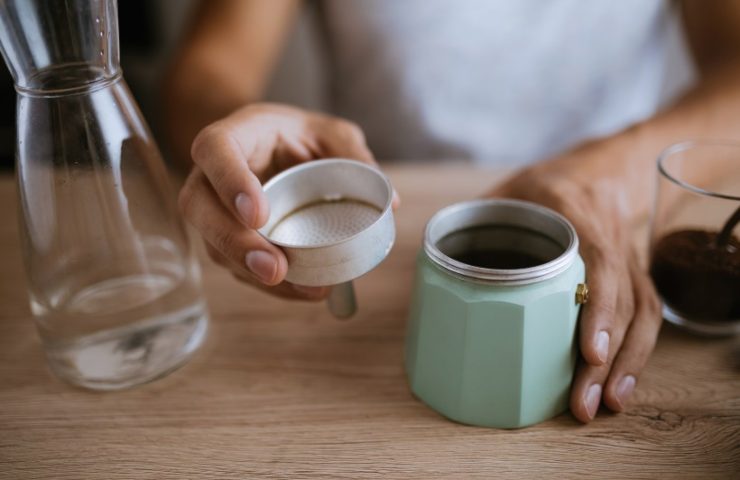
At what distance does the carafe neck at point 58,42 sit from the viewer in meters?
0.49

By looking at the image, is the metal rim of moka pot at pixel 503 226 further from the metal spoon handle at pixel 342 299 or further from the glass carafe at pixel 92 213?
the glass carafe at pixel 92 213

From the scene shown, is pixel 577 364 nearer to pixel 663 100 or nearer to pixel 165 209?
pixel 165 209

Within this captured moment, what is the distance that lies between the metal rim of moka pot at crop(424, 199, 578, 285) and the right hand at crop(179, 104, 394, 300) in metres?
0.13

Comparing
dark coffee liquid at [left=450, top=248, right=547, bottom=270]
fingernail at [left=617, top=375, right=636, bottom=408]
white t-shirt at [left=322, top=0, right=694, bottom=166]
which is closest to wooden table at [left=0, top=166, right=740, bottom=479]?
fingernail at [left=617, top=375, right=636, bottom=408]

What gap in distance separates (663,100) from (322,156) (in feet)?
3.88

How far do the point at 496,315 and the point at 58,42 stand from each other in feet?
1.38

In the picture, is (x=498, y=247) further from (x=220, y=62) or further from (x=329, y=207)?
(x=220, y=62)

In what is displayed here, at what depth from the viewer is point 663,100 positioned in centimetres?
152

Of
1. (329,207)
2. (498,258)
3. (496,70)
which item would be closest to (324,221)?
(329,207)

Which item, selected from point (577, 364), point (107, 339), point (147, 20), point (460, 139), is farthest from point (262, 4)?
point (147, 20)

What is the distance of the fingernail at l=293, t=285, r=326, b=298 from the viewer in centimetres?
59

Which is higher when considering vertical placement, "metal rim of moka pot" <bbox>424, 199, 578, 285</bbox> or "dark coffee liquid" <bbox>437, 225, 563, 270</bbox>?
"metal rim of moka pot" <bbox>424, 199, 578, 285</bbox>

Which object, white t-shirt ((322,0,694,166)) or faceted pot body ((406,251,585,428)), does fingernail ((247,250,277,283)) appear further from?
white t-shirt ((322,0,694,166))

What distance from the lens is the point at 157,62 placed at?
2.22 meters
